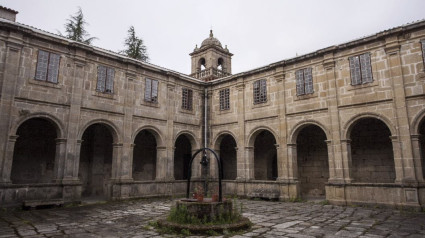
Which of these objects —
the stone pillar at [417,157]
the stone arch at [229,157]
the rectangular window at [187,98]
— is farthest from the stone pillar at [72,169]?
the stone pillar at [417,157]

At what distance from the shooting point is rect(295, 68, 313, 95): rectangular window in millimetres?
15406

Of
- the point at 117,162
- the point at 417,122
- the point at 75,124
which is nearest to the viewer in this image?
the point at 417,122

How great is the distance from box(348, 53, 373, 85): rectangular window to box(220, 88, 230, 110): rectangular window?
7594 millimetres

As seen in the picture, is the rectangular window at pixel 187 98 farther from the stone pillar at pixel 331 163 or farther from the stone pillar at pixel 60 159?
the stone pillar at pixel 331 163

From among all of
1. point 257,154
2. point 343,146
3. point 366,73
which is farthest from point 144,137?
point 366,73

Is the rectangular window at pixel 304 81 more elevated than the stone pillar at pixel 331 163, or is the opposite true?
the rectangular window at pixel 304 81

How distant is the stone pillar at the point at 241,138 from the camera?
56.9 feet

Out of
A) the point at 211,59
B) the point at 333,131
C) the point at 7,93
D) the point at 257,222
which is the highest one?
the point at 211,59

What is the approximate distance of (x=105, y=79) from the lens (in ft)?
50.4

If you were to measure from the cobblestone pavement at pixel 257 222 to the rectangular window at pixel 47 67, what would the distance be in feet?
19.0

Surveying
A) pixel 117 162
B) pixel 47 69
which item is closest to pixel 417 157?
pixel 117 162

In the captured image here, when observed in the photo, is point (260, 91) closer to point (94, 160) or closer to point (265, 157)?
point (265, 157)

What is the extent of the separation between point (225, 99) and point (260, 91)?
8.97 ft

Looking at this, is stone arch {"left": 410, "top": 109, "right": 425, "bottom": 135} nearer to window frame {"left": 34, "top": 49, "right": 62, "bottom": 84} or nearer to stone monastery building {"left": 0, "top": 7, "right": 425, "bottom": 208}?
stone monastery building {"left": 0, "top": 7, "right": 425, "bottom": 208}
